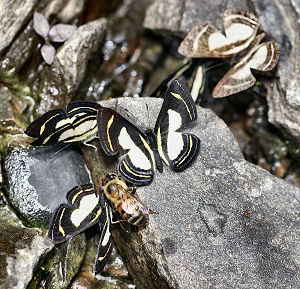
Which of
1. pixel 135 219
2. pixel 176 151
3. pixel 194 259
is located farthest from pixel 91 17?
pixel 194 259

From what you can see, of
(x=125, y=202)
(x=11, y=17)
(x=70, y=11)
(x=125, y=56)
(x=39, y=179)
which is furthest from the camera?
(x=125, y=56)

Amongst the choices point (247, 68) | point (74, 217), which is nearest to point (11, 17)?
point (74, 217)

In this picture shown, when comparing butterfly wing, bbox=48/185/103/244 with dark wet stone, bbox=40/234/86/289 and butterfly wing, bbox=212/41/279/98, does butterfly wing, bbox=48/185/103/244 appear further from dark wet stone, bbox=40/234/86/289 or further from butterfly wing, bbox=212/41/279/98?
butterfly wing, bbox=212/41/279/98

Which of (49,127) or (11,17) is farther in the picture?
(11,17)

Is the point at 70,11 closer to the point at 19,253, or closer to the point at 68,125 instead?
the point at 68,125

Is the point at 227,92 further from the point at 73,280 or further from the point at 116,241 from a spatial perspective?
the point at 73,280

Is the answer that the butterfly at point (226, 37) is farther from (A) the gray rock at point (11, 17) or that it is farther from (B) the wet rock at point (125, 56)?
(A) the gray rock at point (11, 17)

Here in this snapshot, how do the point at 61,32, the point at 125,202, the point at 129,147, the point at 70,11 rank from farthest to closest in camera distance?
the point at 70,11, the point at 61,32, the point at 129,147, the point at 125,202
